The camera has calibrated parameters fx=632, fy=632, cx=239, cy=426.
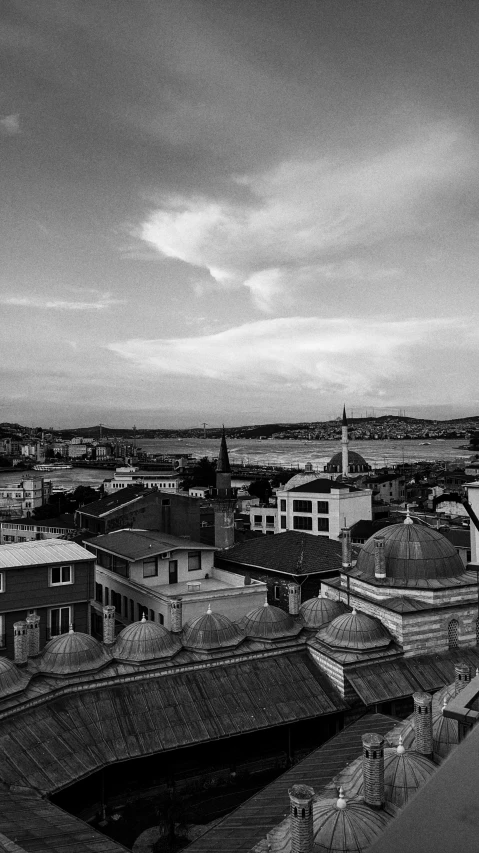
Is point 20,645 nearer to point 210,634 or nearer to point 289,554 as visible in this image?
point 210,634

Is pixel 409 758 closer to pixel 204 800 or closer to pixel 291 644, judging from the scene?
pixel 204 800

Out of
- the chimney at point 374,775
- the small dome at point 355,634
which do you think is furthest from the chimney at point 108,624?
the chimney at point 374,775

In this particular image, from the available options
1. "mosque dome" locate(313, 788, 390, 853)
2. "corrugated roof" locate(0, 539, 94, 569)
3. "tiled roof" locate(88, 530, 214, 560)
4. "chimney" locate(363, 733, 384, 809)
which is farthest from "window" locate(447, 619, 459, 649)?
"corrugated roof" locate(0, 539, 94, 569)

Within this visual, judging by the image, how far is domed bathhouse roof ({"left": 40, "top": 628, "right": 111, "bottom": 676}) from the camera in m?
20.5

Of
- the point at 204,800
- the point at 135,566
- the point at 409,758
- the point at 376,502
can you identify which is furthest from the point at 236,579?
the point at 376,502

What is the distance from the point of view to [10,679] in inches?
752

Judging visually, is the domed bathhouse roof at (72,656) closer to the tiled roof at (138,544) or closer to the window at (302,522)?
the tiled roof at (138,544)

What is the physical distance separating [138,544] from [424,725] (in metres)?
20.2

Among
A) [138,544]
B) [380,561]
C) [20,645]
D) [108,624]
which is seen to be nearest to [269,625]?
[380,561]

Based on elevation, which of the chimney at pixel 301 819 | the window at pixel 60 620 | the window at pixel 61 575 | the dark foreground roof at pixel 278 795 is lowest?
the dark foreground roof at pixel 278 795

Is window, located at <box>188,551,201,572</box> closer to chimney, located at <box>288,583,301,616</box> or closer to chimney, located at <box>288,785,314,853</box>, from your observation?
chimney, located at <box>288,583,301,616</box>

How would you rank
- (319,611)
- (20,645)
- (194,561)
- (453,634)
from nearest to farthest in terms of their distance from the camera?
1. (20,645)
2. (453,634)
3. (319,611)
4. (194,561)

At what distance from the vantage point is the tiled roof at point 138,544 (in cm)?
3164

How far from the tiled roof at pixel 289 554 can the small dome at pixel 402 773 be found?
62.1 feet
